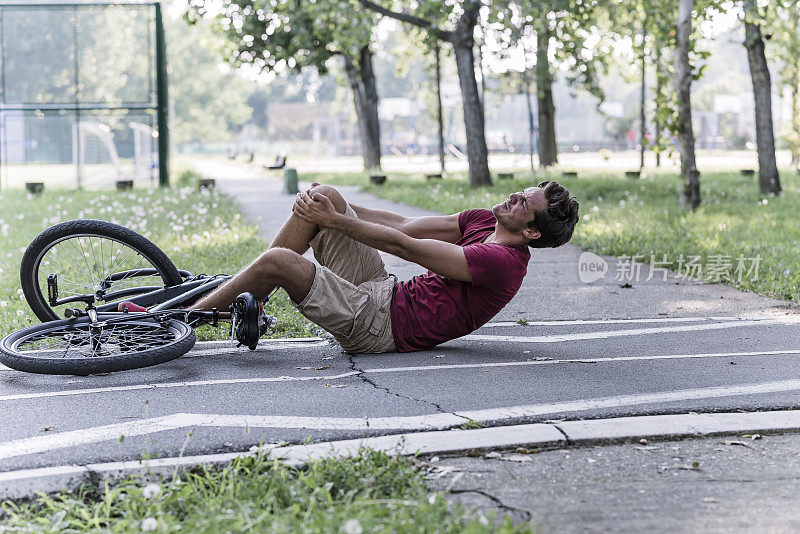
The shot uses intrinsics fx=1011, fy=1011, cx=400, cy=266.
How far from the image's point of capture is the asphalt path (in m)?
Result: 4.21

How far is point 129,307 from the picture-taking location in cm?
546

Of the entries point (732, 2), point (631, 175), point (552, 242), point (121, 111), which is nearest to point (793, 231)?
point (732, 2)

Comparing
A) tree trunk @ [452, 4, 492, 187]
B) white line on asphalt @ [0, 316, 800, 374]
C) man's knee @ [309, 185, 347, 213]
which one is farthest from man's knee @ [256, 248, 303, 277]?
tree trunk @ [452, 4, 492, 187]

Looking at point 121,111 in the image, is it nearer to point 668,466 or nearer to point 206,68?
point 668,466

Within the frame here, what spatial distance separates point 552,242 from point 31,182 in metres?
18.3

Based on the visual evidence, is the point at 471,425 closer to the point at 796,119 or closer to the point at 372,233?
the point at 372,233

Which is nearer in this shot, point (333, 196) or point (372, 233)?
point (372, 233)

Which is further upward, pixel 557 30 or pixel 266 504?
pixel 557 30

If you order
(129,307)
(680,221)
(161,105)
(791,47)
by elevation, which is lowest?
(129,307)

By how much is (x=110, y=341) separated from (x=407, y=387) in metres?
1.60

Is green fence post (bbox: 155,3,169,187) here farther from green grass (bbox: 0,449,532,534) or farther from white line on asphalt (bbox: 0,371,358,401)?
green grass (bbox: 0,449,532,534)

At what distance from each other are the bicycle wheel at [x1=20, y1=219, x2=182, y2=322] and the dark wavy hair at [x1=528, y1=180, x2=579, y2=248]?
209 cm

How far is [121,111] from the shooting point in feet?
72.4

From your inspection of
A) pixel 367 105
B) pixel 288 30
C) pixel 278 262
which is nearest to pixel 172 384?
pixel 278 262
